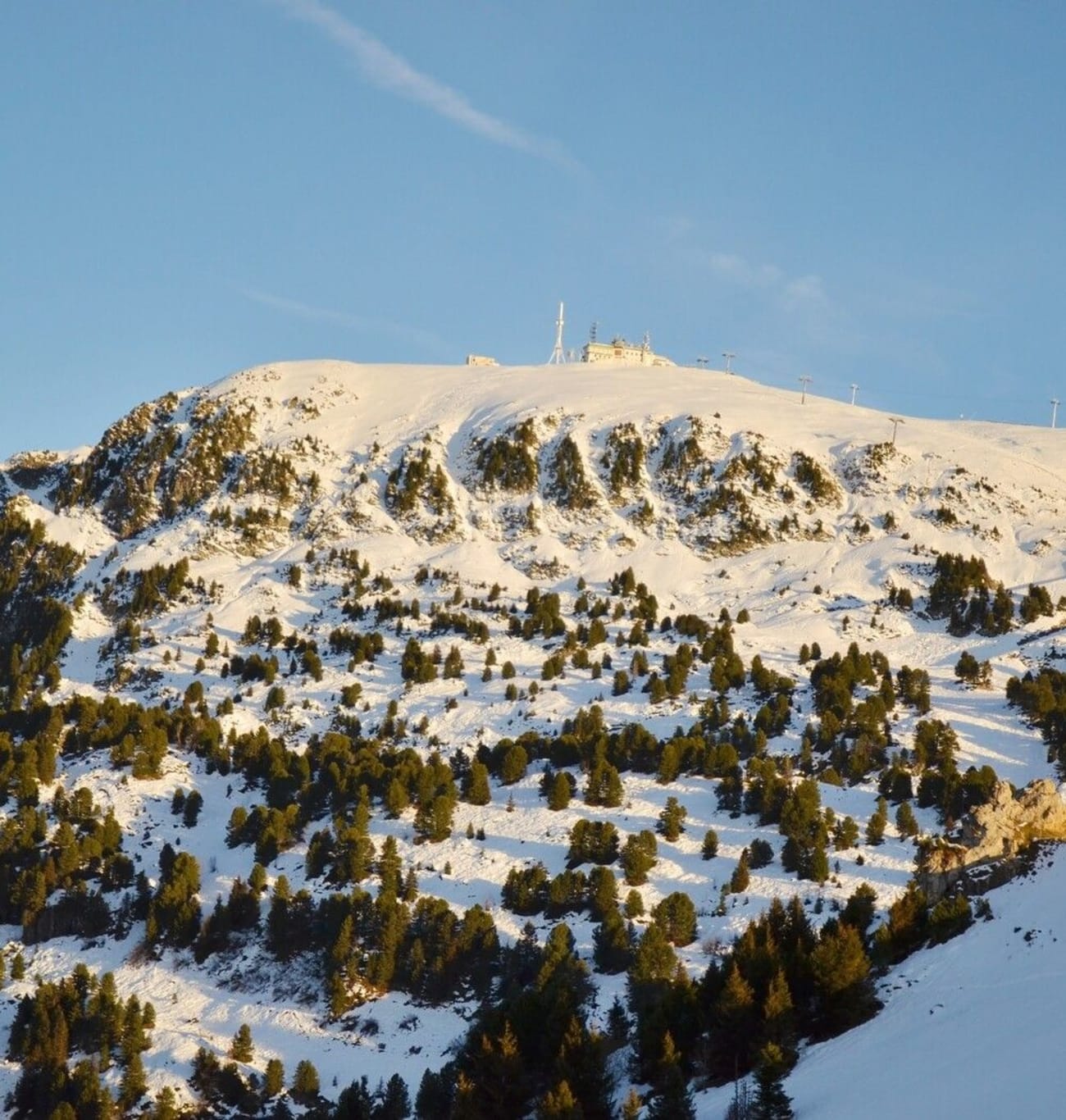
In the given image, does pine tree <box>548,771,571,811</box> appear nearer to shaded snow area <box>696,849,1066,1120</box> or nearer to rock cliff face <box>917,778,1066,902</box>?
rock cliff face <box>917,778,1066,902</box>

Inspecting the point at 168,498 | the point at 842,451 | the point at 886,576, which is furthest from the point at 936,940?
the point at 168,498

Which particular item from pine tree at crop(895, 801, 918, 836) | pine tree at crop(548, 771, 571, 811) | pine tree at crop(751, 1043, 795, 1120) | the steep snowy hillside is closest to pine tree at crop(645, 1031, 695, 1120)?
the steep snowy hillside

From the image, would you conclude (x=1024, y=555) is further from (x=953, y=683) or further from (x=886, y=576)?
(x=953, y=683)

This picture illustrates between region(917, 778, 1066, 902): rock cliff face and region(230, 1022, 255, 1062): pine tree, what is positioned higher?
region(917, 778, 1066, 902): rock cliff face

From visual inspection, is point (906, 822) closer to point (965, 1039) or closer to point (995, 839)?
point (995, 839)

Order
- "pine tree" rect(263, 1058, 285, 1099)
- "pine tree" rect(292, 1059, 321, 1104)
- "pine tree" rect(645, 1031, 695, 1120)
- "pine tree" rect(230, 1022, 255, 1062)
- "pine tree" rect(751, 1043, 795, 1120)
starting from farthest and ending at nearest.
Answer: "pine tree" rect(230, 1022, 255, 1062), "pine tree" rect(263, 1058, 285, 1099), "pine tree" rect(292, 1059, 321, 1104), "pine tree" rect(645, 1031, 695, 1120), "pine tree" rect(751, 1043, 795, 1120)

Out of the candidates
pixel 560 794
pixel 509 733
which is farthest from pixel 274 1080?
pixel 509 733

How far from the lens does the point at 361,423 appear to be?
183m

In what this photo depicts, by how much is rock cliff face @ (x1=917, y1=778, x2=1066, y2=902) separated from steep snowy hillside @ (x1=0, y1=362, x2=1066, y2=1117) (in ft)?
3.49

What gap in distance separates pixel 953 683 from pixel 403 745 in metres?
50.8

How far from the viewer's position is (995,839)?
7169cm

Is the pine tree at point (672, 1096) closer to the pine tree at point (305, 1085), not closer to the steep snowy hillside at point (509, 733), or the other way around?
the steep snowy hillside at point (509, 733)

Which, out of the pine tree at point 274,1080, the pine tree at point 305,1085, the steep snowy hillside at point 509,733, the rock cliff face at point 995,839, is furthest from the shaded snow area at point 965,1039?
the pine tree at point 274,1080

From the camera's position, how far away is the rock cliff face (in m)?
69.8
